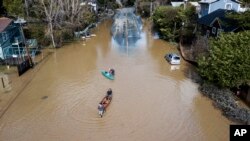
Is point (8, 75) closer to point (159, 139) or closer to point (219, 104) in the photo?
point (159, 139)

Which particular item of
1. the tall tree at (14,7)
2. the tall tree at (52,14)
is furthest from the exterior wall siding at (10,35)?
the tall tree at (14,7)

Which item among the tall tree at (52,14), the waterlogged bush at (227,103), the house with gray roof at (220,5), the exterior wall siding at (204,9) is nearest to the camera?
the waterlogged bush at (227,103)

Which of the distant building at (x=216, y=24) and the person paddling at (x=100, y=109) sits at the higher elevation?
the distant building at (x=216, y=24)

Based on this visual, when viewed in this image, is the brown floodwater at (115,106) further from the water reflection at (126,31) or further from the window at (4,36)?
the water reflection at (126,31)

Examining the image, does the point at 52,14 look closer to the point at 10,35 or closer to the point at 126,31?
the point at 10,35

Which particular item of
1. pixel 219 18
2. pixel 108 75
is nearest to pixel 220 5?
pixel 219 18

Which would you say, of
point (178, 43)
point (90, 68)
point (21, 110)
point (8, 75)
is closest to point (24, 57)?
point (8, 75)

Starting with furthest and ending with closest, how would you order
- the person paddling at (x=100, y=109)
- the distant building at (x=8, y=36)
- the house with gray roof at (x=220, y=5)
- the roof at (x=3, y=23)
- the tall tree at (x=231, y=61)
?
the house with gray roof at (x=220, y=5), the distant building at (x=8, y=36), the roof at (x=3, y=23), the person paddling at (x=100, y=109), the tall tree at (x=231, y=61)
